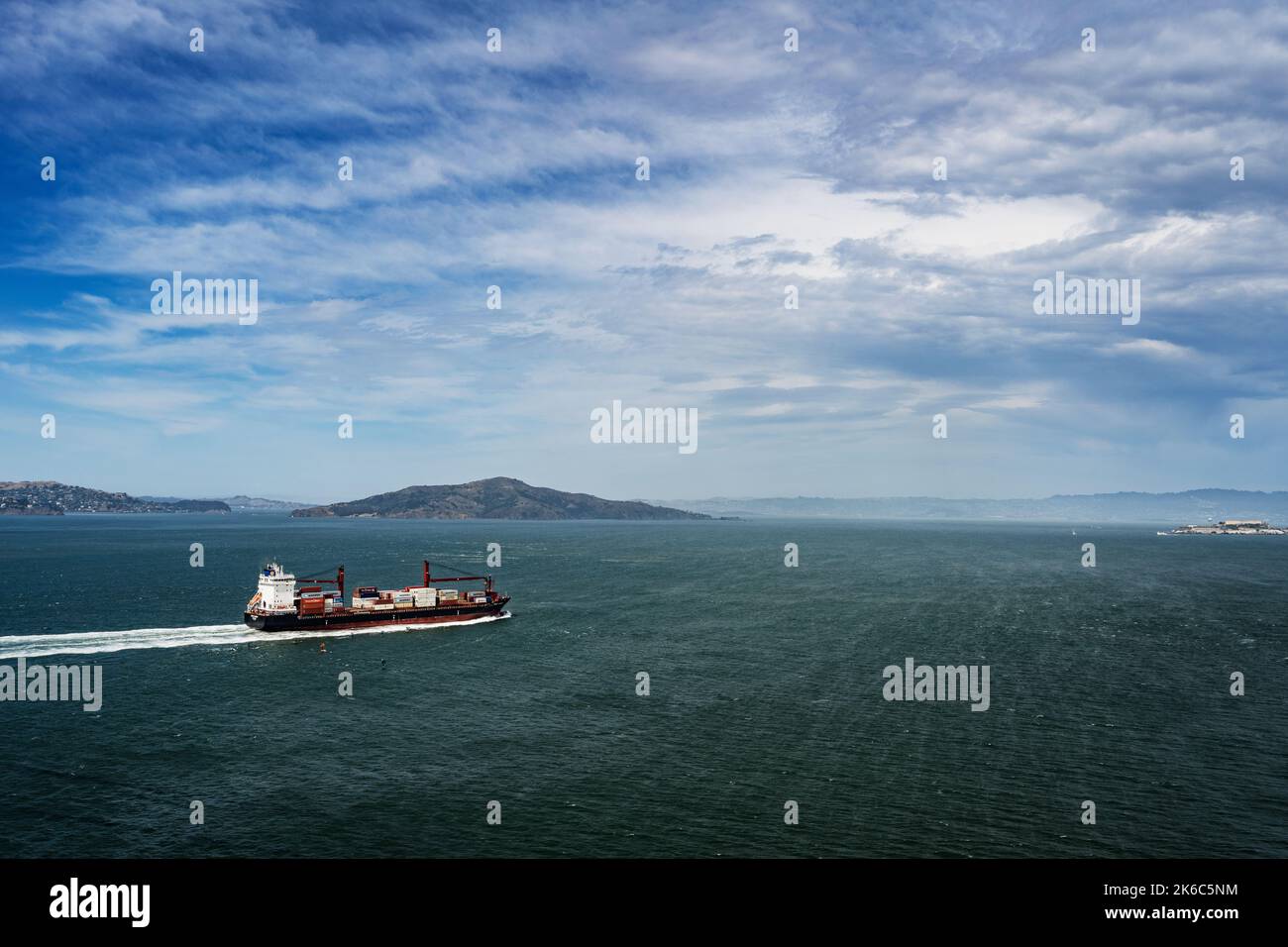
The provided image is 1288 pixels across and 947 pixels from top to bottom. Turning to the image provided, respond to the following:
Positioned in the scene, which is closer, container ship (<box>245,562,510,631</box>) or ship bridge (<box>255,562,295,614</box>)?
container ship (<box>245,562,510,631</box>)

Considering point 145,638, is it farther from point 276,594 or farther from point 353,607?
point 353,607

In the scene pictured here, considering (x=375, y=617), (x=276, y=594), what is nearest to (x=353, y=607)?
(x=375, y=617)

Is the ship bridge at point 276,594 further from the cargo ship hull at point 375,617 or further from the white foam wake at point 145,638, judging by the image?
the white foam wake at point 145,638

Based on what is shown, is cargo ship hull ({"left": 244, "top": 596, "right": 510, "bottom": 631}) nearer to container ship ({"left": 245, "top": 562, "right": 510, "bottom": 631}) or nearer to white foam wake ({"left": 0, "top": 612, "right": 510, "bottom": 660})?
container ship ({"left": 245, "top": 562, "right": 510, "bottom": 631})

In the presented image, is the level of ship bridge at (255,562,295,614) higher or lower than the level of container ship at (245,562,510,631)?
higher

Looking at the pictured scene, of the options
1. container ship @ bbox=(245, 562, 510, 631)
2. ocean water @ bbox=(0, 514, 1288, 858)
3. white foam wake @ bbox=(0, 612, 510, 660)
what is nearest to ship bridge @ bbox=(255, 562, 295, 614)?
container ship @ bbox=(245, 562, 510, 631)
